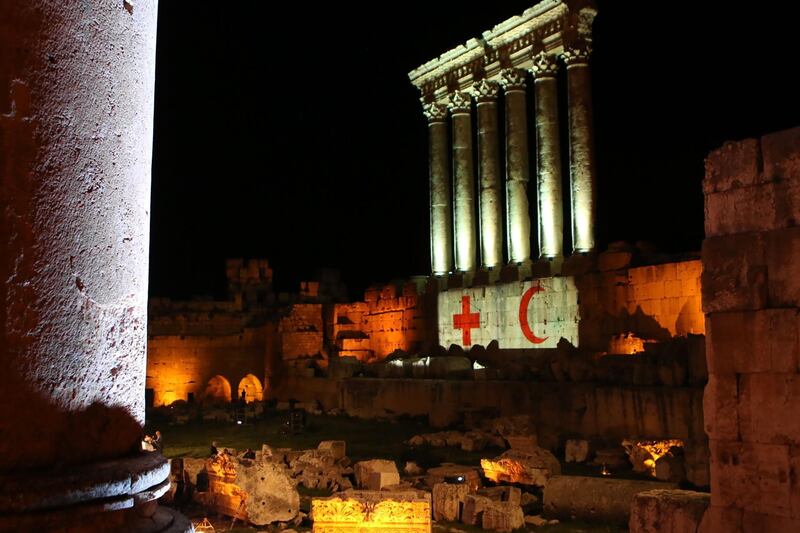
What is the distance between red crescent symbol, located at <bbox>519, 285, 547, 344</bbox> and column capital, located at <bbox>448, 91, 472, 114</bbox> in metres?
7.95

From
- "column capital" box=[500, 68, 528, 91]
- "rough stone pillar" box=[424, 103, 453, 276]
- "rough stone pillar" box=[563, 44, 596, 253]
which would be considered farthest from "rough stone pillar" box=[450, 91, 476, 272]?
"rough stone pillar" box=[563, 44, 596, 253]

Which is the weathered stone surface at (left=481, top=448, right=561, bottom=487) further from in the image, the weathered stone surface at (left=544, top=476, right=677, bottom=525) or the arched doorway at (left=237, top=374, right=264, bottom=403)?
the arched doorway at (left=237, top=374, right=264, bottom=403)

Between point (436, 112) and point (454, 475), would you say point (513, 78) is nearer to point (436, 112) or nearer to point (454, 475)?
point (436, 112)

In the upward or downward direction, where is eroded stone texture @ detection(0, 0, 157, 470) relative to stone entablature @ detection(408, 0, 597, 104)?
downward

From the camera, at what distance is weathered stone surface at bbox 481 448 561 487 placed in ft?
33.6

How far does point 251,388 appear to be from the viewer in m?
30.2

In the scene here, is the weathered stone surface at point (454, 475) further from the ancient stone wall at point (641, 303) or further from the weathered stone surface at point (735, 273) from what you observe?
the ancient stone wall at point (641, 303)

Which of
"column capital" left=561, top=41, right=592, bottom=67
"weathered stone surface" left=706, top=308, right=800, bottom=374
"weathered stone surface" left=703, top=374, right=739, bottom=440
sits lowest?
"weathered stone surface" left=703, top=374, right=739, bottom=440

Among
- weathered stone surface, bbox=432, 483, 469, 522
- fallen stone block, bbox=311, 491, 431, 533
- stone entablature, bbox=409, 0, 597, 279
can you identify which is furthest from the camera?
stone entablature, bbox=409, 0, 597, 279

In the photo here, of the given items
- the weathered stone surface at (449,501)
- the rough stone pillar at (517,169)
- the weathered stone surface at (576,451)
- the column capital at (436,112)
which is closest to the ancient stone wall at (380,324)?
the rough stone pillar at (517,169)

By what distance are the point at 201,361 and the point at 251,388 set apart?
8.04 feet

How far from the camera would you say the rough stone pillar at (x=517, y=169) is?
77.8 ft

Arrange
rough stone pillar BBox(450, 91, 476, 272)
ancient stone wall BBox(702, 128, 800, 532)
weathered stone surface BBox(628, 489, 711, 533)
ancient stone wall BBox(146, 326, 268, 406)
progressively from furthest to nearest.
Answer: ancient stone wall BBox(146, 326, 268, 406) < rough stone pillar BBox(450, 91, 476, 272) < weathered stone surface BBox(628, 489, 711, 533) < ancient stone wall BBox(702, 128, 800, 532)

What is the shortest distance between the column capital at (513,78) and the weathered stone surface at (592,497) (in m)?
17.5
